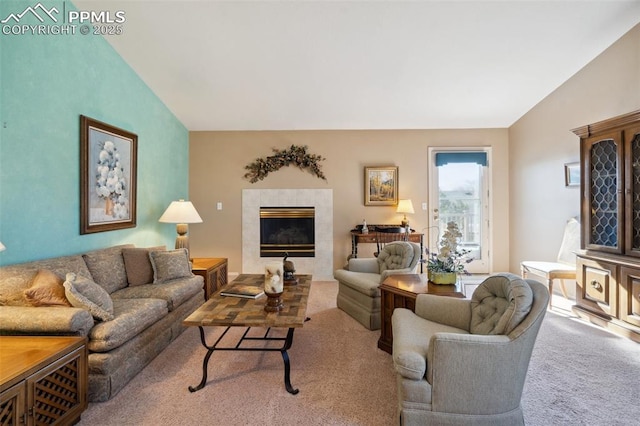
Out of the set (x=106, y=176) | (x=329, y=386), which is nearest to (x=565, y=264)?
(x=329, y=386)

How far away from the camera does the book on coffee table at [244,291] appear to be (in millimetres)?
2570

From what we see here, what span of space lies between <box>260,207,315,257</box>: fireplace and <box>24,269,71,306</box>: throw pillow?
331cm

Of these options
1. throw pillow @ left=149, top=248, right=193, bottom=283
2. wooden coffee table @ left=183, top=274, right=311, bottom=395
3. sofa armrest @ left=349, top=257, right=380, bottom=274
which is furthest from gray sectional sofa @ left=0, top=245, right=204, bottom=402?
sofa armrest @ left=349, top=257, right=380, bottom=274

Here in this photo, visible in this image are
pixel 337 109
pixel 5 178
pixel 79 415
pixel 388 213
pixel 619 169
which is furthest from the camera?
pixel 388 213

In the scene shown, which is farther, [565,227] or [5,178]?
[565,227]

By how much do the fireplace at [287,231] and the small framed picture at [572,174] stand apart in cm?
370

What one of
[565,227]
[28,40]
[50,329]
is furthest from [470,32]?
[50,329]

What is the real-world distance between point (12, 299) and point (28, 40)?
2.15m

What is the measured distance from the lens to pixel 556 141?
4.23 metres

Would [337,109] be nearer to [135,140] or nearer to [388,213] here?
[388,213]

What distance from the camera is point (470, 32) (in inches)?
127

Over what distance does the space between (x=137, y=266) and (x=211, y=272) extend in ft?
2.89

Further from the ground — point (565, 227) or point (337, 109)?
point (337, 109)

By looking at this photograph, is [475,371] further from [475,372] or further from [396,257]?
[396,257]
